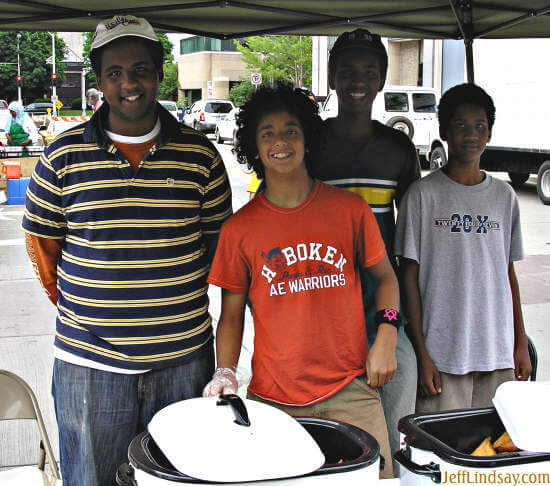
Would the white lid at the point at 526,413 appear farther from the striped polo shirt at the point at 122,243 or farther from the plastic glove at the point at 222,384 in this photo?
the striped polo shirt at the point at 122,243

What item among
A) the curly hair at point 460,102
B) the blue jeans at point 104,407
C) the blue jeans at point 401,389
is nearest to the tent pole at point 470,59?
the curly hair at point 460,102

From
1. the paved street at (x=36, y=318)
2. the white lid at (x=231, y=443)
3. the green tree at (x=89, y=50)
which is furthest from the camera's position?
the paved street at (x=36, y=318)

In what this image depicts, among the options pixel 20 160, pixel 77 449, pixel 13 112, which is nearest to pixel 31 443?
pixel 77 449

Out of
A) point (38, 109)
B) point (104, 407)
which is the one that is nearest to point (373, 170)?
point (104, 407)

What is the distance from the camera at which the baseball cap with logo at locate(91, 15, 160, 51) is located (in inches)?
84.0

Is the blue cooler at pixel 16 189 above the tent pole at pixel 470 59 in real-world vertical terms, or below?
below

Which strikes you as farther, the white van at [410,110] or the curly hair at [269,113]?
the white van at [410,110]

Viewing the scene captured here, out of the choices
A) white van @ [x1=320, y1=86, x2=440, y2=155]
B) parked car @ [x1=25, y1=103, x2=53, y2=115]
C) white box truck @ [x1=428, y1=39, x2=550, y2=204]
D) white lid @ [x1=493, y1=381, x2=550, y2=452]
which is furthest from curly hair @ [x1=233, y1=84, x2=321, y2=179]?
parked car @ [x1=25, y1=103, x2=53, y2=115]

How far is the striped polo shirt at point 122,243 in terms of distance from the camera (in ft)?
6.89

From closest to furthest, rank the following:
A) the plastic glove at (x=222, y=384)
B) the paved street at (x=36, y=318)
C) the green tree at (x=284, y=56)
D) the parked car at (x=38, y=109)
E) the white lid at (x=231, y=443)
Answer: the white lid at (x=231, y=443), the plastic glove at (x=222, y=384), the paved street at (x=36, y=318), the green tree at (x=284, y=56), the parked car at (x=38, y=109)

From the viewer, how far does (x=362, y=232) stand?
82.7 inches

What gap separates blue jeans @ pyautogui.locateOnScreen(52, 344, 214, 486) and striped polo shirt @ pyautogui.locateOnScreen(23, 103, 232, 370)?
0.21 ft

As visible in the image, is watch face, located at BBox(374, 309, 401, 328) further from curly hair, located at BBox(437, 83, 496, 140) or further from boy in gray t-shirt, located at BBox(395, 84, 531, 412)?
curly hair, located at BBox(437, 83, 496, 140)

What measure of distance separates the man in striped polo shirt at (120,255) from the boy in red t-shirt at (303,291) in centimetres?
19
